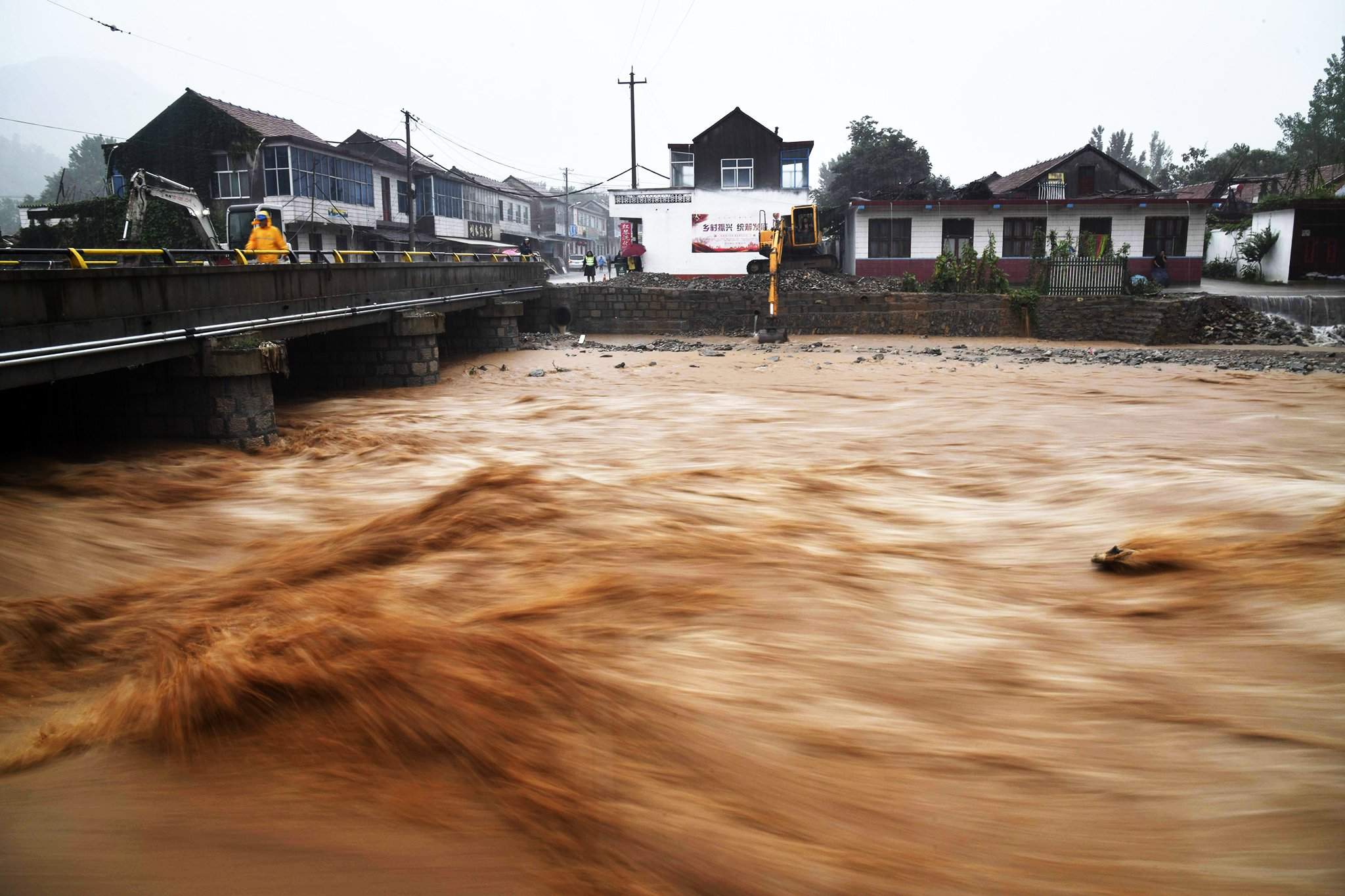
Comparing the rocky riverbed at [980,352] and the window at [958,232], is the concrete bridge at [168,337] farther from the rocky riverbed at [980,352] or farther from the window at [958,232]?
the window at [958,232]

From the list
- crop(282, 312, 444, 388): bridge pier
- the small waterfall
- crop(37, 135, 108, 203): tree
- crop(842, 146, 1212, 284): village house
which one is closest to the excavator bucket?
crop(842, 146, 1212, 284): village house

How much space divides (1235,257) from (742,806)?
1732 inches

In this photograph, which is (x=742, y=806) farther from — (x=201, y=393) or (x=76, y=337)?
(x=201, y=393)

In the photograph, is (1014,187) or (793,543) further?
(1014,187)

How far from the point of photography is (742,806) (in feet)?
9.89

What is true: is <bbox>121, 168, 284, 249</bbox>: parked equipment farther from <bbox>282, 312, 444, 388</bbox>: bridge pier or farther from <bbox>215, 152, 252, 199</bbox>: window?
<bbox>215, 152, 252, 199</bbox>: window

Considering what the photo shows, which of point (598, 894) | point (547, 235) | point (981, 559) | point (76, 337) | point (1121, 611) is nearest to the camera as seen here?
point (598, 894)

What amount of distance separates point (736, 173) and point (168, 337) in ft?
124

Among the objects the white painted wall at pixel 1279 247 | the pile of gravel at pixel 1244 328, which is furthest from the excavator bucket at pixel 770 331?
the white painted wall at pixel 1279 247

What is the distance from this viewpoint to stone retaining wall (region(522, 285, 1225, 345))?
81.6 ft

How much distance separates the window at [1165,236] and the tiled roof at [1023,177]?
728 cm

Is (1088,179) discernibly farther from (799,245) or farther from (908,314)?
(908,314)

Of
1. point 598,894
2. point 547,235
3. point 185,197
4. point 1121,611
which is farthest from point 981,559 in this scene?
point 547,235

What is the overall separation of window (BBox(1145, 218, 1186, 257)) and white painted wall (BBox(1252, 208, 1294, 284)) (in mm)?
3535
